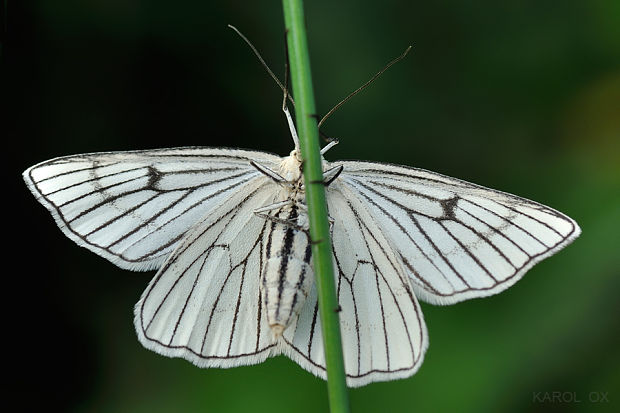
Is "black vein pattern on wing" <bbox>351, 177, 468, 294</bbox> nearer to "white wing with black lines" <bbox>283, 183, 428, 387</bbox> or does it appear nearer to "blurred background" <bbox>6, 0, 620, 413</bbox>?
"white wing with black lines" <bbox>283, 183, 428, 387</bbox>

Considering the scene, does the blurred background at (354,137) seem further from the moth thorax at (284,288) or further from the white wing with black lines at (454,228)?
the moth thorax at (284,288)

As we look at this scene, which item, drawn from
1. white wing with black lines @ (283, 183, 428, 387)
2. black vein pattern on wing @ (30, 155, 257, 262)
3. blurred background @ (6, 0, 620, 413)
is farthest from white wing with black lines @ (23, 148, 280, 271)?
blurred background @ (6, 0, 620, 413)

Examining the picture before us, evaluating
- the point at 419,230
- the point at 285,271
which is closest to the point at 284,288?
the point at 285,271

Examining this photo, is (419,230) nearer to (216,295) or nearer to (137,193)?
(216,295)

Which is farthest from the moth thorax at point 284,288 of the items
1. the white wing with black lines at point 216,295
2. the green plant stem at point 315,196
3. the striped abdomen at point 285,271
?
the green plant stem at point 315,196

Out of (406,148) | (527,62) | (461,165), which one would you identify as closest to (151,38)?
(406,148)

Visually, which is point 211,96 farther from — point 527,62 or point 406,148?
point 527,62
